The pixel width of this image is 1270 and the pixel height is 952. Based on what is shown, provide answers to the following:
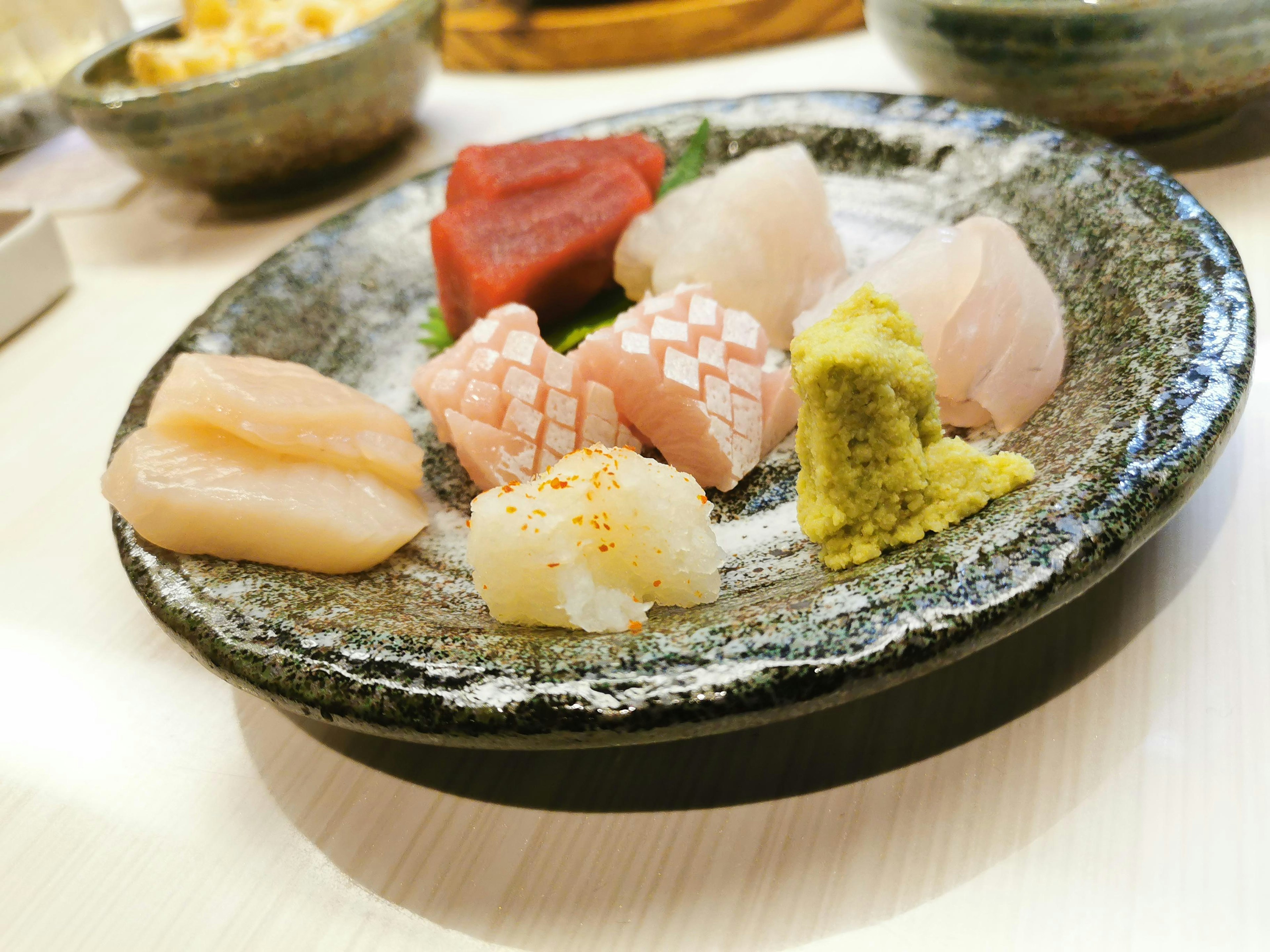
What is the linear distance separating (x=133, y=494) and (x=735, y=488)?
33.4 inches

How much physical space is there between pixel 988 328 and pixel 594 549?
0.65 m

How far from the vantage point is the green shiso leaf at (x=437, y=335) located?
6.46 feet

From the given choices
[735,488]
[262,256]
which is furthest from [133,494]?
[262,256]

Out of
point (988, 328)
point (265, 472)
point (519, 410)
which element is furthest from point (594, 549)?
point (988, 328)

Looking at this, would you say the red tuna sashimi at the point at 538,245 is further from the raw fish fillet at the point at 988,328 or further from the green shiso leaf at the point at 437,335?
the raw fish fillet at the point at 988,328

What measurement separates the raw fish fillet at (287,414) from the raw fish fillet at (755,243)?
0.59 meters

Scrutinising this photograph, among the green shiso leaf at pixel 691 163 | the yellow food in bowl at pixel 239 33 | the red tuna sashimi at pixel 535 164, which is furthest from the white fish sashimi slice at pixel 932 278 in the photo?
the yellow food in bowl at pixel 239 33

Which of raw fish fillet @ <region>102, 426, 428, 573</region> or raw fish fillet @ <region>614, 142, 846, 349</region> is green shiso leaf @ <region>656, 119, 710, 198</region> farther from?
raw fish fillet @ <region>102, 426, 428, 573</region>

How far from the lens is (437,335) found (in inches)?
78.2

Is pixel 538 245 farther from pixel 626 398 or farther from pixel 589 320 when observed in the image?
pixel 626 398

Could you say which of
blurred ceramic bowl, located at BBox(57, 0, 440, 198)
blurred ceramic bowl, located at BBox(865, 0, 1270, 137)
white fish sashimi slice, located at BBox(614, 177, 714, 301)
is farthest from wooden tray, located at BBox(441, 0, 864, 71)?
white fish sashimi slice, located at BBox(614, 177, 714, 301)

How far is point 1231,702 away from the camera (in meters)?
1.08

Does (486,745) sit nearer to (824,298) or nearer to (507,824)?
(507,824)

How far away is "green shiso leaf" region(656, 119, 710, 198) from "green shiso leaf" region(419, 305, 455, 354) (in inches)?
22.2
